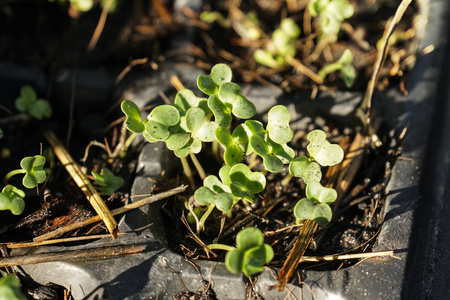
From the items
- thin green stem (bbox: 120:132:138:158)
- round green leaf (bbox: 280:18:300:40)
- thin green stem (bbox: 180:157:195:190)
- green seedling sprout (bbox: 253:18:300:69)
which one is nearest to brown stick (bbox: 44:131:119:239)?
thin green stem (bbox: 120:132:138:158)

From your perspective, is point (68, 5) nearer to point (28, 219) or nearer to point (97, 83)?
point (97, 83)

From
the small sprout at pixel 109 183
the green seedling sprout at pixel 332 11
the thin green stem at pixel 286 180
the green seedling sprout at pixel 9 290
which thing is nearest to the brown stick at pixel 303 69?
the green seedling sprout at pixel 332 11

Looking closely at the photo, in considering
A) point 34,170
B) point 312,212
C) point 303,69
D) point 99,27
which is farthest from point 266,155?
point 99,27

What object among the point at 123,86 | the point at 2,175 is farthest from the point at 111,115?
the point at 2,175

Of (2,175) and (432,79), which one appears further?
(432,79)

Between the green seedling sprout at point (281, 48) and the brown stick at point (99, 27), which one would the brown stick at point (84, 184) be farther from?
the green seedling sprout at point (281, 48)
